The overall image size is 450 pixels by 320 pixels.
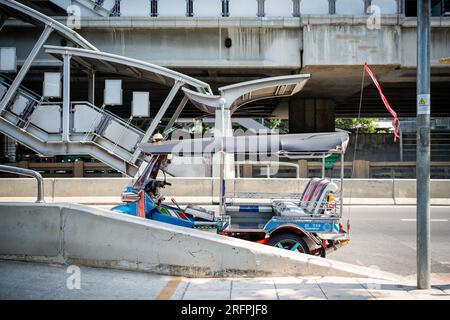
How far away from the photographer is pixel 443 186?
54.7ft

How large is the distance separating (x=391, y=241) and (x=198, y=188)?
28.3 feet

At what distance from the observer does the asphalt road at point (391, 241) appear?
766 cm

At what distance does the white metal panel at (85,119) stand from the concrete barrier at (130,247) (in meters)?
12.0

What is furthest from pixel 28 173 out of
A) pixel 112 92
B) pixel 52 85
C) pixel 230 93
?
pixel 112 92

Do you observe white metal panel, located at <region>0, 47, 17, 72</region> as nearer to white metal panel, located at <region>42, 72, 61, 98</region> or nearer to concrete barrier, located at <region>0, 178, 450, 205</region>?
white metal panel, located at <region>42, 72, 61, 98</region>

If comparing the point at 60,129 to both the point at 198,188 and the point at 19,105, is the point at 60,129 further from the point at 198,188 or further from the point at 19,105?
the point at 198,188

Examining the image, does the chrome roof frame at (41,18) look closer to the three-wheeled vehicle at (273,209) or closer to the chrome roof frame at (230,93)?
the chrome roof frame at (230,93)

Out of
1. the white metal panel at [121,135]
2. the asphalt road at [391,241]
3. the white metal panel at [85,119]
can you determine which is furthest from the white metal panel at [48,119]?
the asphalt road at [391,241]

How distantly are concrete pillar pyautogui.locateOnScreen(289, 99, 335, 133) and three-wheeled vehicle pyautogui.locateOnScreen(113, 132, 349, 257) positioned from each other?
841 inches

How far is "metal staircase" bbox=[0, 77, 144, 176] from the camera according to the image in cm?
1738

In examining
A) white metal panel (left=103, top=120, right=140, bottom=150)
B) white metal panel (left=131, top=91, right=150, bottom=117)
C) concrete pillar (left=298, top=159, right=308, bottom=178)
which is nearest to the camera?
white metal panel (left=103, top=120, right=140, bottom=150)

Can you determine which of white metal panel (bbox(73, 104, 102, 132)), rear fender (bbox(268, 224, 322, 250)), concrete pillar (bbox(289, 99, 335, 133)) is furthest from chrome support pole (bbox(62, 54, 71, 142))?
concrete pillar (bbox(289, 99, 335, 133))

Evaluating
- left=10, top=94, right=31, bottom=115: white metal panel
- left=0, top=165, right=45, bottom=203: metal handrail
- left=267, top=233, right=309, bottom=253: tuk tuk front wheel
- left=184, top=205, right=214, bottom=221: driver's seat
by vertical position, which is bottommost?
left=267, top=233, right=309, bottom=253: tuk tuk front wheel

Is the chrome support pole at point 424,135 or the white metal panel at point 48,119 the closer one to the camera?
the chrome support pole at point 424,135
